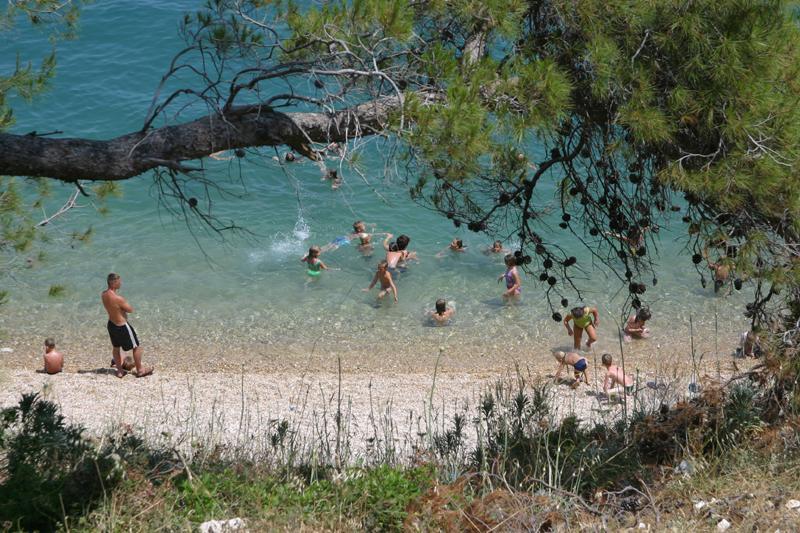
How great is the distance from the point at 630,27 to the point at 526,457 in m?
3.00

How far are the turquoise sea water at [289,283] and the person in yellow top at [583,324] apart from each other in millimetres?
456

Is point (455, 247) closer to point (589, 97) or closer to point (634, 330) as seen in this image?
point (634, 330)

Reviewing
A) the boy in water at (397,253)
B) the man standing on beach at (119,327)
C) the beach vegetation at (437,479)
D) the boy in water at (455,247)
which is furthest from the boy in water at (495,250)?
the beach vegetation at (437,479)

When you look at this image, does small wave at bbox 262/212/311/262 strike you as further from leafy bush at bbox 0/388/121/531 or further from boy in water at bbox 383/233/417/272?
leafy bush at bbox 0/388/121/531

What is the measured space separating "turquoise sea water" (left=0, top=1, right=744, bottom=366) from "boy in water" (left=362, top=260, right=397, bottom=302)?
20 cm

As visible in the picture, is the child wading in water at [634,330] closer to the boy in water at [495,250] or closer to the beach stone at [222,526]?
the boy in water at [495,250]

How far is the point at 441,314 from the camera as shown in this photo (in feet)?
42.7

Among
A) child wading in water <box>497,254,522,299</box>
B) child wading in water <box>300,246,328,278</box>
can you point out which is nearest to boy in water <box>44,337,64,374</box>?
child wading in water <box>300,246,328,278</box>

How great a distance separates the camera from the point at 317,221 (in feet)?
54.4

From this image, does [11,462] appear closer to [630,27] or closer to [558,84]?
[558,84]

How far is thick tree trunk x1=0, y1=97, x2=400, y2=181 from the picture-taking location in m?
4.46

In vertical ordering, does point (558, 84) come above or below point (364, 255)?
above

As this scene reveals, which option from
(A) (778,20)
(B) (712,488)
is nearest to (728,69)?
(A) (778,20)

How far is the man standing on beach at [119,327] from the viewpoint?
35.8ft
